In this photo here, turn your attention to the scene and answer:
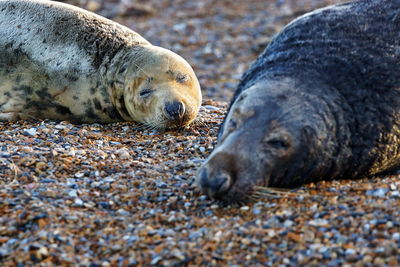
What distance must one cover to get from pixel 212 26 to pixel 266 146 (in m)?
9.75

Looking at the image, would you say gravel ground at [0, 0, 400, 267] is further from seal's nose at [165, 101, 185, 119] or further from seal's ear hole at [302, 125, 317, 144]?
seal's ear hole at [302, 125, 317, 144]

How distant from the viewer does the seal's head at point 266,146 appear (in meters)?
4.62

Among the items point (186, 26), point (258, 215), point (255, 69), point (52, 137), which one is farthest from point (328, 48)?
point (186, 26)

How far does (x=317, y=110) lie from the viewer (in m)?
4.95

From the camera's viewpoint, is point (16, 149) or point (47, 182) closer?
point (47, 182)

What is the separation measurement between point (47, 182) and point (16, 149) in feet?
2.71

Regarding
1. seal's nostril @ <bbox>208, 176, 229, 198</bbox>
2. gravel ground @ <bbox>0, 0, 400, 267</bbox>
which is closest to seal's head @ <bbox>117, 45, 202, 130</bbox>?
gravel ground @ <bbox>0, 0, 400, 267</bbox>

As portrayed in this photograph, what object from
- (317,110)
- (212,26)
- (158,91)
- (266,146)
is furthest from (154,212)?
(212,26)

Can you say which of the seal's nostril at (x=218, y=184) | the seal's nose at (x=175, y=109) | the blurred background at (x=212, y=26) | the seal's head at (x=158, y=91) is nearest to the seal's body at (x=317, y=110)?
the seal's nostril at (x=218, y=184)

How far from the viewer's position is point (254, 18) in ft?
47.8

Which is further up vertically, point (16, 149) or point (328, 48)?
point (328, 48)

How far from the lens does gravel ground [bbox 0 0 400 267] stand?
155 inches

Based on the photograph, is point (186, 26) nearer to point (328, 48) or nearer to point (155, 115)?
point (155, 115)

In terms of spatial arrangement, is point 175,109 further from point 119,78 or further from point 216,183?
point 216,183
